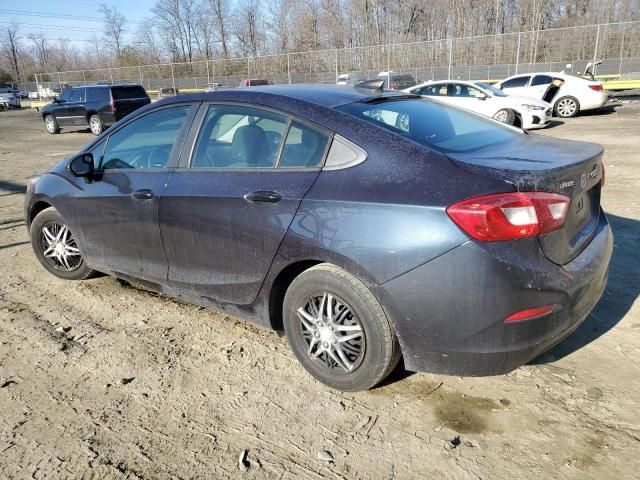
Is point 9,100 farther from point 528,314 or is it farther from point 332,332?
point 528,314

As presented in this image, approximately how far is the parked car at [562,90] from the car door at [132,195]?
15.6 metres

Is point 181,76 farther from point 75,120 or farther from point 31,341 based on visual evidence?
point 31,341

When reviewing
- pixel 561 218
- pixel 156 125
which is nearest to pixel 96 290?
pixel 156 125

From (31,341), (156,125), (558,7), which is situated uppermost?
(558,7)

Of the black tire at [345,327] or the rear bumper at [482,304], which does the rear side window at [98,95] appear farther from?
the rear bumper at [482,304]

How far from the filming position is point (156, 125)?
3.71m

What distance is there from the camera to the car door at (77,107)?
18.7m

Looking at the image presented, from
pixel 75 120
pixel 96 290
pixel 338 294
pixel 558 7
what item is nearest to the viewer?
pixel 338 294

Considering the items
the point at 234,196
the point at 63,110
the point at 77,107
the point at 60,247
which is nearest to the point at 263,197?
the point at 234,196

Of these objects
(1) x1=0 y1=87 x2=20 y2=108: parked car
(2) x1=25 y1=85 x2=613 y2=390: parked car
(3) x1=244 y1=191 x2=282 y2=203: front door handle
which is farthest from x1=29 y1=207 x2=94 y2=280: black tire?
(1) x1=0 y1=87 x2=20 y2=108: parked car

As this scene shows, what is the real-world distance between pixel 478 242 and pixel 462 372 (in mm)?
668

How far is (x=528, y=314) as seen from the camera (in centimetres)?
233

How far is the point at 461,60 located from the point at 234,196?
86.0 ft

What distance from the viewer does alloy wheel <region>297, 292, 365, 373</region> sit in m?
2.69
